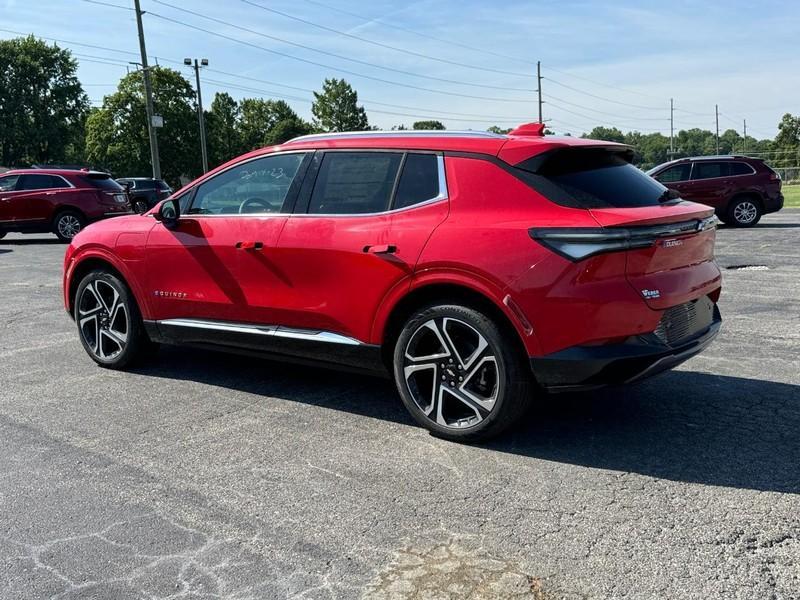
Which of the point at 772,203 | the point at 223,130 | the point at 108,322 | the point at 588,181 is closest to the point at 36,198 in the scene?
the point at 108,322

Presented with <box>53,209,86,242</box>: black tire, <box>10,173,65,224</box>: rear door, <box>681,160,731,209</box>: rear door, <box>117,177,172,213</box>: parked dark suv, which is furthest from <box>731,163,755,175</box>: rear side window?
<box>117,177,172,213</box>: parked dark suv

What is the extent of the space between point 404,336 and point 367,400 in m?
0.89

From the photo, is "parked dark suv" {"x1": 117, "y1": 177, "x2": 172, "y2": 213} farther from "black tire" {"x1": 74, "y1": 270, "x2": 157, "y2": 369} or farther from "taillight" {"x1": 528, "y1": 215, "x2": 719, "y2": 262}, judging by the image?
"taillight" {"x1": 528, "y1": 215, "x2": 719, "y2": 262}

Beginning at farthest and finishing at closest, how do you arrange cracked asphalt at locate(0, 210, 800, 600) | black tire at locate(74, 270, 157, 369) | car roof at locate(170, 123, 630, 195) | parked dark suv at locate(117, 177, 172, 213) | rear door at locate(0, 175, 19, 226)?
parked dark suv at locate(117, 177, 172, 213) < rear door at locate(0, 175, 19, 226) < black tire at locate(74, 270, 157, 369) < car roof at locate(170, 123, 630, 195) < cracked asphalt at locate(0, 210, 800, 600)

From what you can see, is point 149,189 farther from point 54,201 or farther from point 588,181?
point 588,181

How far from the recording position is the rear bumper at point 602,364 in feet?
11.6

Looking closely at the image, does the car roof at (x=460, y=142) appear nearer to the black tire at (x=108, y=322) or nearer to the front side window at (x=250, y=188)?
the front side window at (x=250, y=188)

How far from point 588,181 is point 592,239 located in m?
0.50

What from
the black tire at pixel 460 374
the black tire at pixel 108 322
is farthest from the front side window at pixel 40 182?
the black tire at pixel 460 374

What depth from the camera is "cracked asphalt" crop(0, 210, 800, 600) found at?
8.66ft

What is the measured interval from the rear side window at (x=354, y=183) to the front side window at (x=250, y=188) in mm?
265

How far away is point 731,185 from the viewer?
1720 centimetres

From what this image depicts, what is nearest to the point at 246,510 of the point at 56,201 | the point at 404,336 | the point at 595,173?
the point at 404,336

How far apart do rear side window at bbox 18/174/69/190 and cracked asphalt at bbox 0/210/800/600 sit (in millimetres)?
13780
